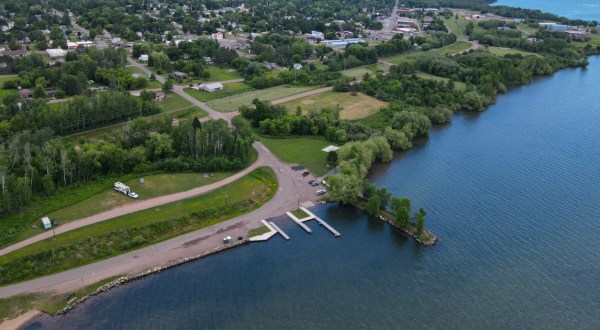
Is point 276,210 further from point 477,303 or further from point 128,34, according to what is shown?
point 128,34

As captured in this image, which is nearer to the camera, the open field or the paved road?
the paved road

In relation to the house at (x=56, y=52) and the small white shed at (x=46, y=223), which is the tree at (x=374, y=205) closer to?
the small white shed at (x=46, y=223)

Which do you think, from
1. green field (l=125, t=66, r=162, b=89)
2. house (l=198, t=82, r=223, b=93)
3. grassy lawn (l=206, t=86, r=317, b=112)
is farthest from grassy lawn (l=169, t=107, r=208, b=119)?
green field (l=125, t=66, r=162, b=89)

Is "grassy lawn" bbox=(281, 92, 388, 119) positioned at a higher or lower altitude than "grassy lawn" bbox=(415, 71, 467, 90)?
lower

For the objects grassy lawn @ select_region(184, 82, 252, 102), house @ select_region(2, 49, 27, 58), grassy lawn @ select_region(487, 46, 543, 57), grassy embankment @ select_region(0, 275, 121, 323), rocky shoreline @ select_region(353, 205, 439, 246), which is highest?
grassy lawn @ select_region(487, 46, 543, 57)

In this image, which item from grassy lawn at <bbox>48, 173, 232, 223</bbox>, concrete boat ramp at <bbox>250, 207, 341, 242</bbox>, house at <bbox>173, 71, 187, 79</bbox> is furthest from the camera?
house at <bbox>173, 71, 187, 79</bbox>

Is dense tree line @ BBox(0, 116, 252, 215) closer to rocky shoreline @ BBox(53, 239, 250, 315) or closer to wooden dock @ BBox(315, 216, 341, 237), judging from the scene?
wooden dock @ BBox(315, 216, 341, 237)

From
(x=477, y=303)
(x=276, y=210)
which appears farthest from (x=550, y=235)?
(x=276, y=210)
